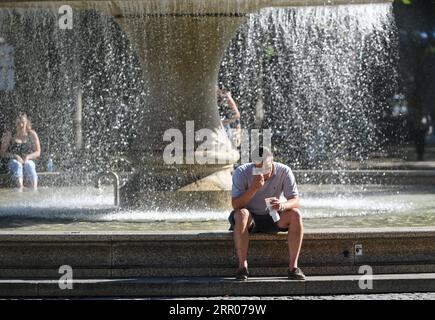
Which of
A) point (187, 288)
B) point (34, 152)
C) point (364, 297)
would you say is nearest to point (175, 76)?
point (187, 288)

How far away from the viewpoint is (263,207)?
861cm

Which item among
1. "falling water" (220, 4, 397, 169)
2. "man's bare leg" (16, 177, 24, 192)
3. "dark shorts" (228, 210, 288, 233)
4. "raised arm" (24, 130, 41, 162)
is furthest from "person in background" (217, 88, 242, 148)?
"dark shorts" (228, 210, 288, 233)

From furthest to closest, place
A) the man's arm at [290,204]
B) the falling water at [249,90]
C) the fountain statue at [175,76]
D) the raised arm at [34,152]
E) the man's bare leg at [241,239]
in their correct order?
the falling water at [249,90]
the raised arm at [34,152]
the fountain statue at [175,76]
the man's arm at [290,204]
the man's bare leg at [241,239]

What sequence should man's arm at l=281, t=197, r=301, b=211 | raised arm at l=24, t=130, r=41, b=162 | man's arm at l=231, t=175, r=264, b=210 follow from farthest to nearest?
raised arm at l=24, t=130, r=41, b=162
man's arm at l=231, t=175, r=264, b=210
man's arm at l=281, t=197, r=301, b=211

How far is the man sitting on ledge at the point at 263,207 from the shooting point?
8281 mm

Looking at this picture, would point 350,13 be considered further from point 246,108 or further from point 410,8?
point 410,8

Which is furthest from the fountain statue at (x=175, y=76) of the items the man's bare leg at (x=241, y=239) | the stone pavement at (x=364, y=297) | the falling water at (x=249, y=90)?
the falling water at (x=249, y=90)

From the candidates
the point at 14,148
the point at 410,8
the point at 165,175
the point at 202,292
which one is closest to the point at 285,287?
the point at 202,292

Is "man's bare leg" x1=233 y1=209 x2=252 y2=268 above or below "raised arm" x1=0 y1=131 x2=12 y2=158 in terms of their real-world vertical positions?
below

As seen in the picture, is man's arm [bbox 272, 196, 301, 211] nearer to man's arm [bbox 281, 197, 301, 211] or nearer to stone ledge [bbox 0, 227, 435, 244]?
man's arm [bbox 281, 197, 301, 211]

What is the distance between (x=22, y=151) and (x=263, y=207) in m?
8.90

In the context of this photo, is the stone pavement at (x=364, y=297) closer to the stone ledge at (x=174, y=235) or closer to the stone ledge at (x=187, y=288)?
the stone ledge at (x=187, y=288)

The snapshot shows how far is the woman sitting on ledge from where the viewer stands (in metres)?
15.4

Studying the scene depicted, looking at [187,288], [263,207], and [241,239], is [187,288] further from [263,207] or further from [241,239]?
[263,207]
